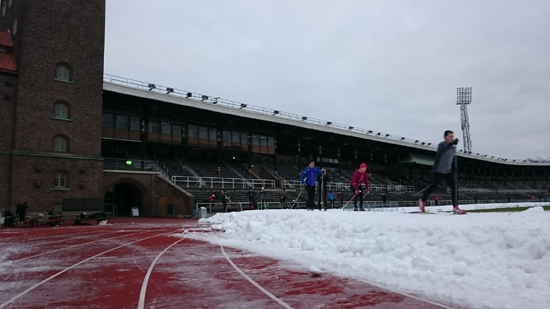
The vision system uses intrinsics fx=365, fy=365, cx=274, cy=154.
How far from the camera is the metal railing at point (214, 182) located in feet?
113

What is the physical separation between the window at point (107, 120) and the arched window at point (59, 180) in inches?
296

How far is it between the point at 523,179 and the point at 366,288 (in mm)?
110830

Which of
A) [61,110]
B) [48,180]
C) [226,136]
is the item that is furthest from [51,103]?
[226,136]

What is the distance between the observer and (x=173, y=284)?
6.70m

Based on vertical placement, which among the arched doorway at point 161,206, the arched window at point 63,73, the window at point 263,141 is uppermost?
the arched window at point 63,73

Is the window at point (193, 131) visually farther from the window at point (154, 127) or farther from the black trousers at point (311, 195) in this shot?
the black trousers at point (311, 195)

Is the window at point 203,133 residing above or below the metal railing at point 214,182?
above

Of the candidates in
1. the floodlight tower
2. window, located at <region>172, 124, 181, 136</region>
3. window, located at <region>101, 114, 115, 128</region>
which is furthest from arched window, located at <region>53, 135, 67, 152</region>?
the floodlight tower

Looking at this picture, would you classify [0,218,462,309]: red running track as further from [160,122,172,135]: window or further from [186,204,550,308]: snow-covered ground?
[160,122,172,135]: window

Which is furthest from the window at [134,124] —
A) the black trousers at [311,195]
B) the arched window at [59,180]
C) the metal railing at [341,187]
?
the black trousers at [311,195]

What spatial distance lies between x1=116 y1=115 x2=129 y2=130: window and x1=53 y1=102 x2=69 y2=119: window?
608 cm

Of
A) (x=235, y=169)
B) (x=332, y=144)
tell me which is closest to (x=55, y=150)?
(x=235, y=169)

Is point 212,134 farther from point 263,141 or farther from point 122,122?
point 122,122

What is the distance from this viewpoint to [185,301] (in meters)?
5.55
